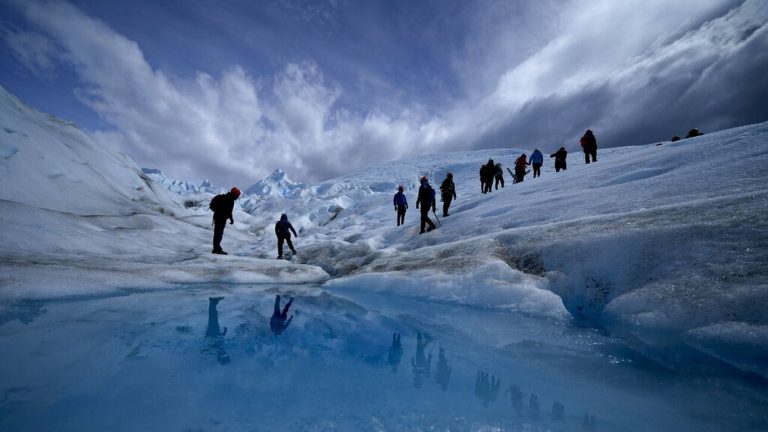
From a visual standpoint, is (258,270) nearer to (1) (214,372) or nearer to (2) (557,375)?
(1) (214,372)

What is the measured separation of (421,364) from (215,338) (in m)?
2.29

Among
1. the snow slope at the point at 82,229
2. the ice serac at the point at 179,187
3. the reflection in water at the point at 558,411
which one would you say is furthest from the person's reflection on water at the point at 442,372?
the ice serac at the point at 179,187

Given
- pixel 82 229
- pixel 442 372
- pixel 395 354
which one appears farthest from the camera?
pixel 82 229

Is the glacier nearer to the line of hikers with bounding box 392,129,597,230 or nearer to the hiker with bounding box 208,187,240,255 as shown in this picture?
the hiker with bounding box 208,187,240,255

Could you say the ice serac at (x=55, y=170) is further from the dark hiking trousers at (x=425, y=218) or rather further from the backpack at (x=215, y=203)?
the dark hiking trousers at (x=425, y=218)

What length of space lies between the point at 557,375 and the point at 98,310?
5.98 m

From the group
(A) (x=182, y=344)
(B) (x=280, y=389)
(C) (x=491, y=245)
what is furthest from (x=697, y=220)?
(A) (x=182, y=344)

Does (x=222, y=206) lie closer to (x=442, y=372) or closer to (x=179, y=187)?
(x=442, y=372)

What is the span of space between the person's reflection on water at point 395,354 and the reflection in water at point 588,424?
1.47m

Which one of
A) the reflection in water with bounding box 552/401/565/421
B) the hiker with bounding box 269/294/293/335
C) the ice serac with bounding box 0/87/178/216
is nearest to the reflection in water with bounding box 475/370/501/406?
the reflection in water with bounding box 552/401/565/421

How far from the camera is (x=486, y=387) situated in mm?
2725

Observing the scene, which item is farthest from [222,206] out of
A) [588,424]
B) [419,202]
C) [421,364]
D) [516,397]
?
[588,424]

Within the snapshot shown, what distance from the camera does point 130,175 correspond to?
2350 cm

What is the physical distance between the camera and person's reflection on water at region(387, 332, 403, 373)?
3.15 metres
